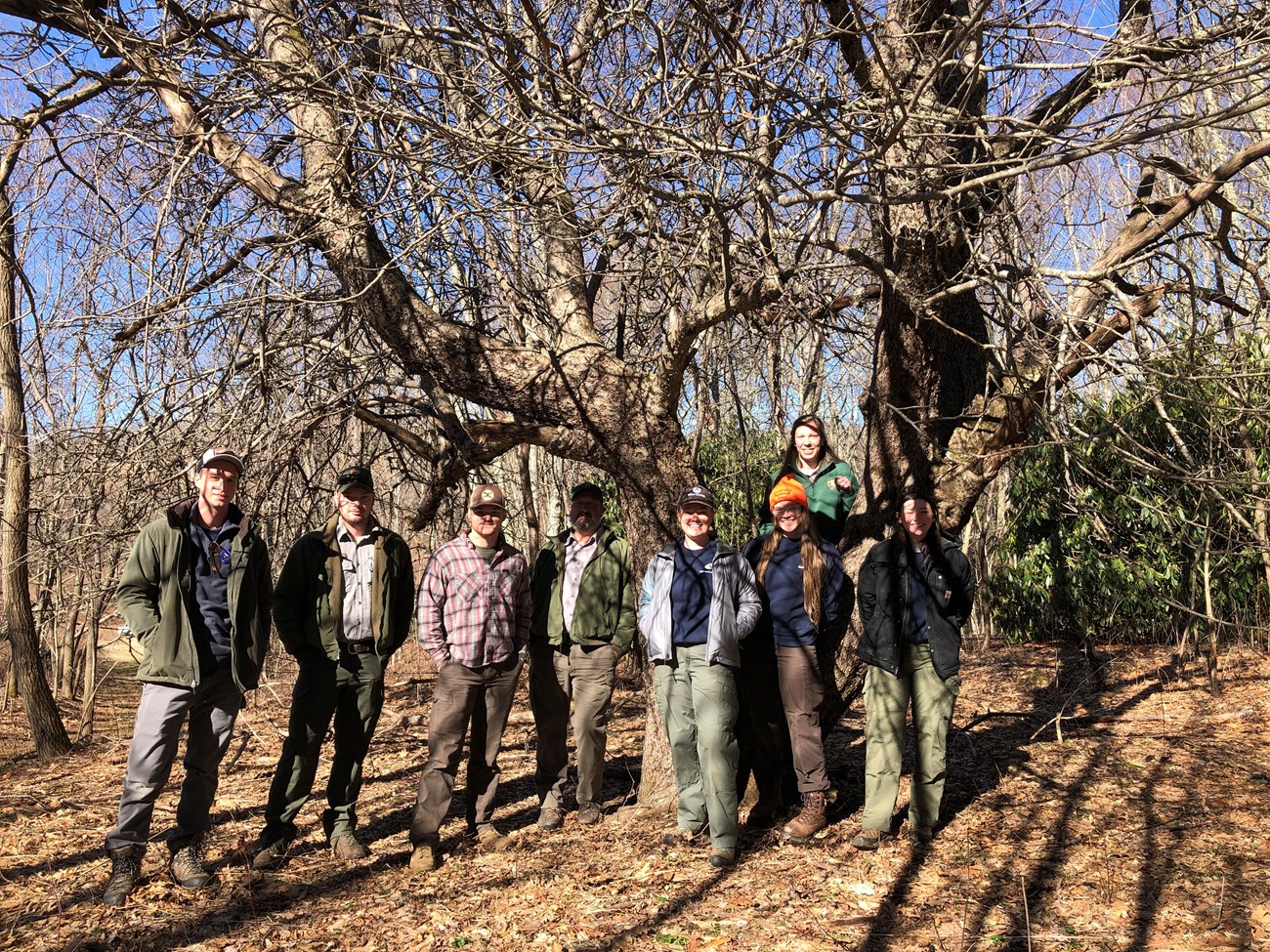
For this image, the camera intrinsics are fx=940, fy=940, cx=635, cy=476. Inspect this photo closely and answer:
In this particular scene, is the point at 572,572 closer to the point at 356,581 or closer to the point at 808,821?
the point at 356,581

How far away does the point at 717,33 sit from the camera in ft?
11.3

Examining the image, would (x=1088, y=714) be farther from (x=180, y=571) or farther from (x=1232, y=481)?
(x=180, y=571)

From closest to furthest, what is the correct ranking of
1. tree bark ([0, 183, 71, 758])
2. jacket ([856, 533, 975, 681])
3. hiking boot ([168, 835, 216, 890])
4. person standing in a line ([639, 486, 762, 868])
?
hiking boot ([168, 835, 216, 890])
person standing in a line ([639, 486, 762, 868])
jacket ([856, 533, 975, 681])
tree bark ([0, 183, 71, 758])

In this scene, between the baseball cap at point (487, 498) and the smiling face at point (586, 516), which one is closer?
the baseball cap at point (487, 498)

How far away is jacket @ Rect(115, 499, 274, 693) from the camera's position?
4.24 metres

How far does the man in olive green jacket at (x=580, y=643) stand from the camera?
527 centimetres

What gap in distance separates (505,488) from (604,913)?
6614mm

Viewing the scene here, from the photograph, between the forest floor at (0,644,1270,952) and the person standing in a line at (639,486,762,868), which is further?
the person standing in a line at (639,486,762,868)

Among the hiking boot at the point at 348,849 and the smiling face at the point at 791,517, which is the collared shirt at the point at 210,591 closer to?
the hiking boot at the point at 348,849

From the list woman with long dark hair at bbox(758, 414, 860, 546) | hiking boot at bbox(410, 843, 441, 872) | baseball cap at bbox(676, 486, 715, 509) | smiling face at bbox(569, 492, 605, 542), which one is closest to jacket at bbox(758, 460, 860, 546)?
woman with long dark hair at bbox(758, 414, 860, 546)

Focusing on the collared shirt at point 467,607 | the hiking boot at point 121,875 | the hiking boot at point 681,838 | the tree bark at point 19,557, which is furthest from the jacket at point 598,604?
the tree bark at point 19,557

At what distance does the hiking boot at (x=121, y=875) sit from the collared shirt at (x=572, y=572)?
7.64 ft

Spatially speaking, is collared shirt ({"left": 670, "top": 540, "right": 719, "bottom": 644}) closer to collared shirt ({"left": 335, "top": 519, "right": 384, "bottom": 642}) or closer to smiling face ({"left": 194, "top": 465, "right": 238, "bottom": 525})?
collared shirt ({"left": 335, "top": 519, "right": 384, "bottom": 642})

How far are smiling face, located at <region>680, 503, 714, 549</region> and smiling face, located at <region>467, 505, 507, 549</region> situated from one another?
1.00m
